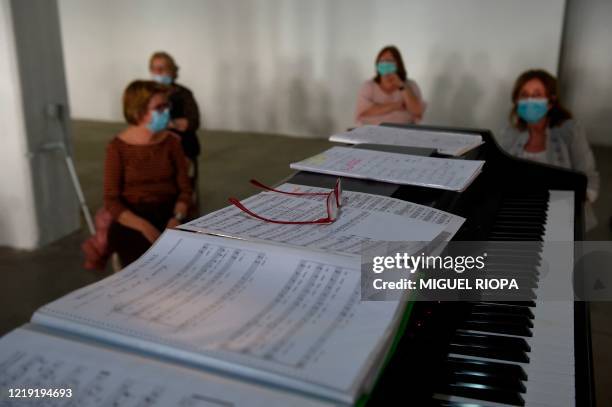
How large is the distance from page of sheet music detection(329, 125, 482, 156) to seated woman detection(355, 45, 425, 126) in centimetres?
217

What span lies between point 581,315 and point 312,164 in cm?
74

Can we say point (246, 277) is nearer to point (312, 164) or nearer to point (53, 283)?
point (312, 164)

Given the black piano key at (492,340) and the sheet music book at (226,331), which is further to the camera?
the black piano key at (492,340)

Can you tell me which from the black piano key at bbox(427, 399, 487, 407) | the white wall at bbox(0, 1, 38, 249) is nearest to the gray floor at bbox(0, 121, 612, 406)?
the white wall at bbox(0, 1, 38, 249)

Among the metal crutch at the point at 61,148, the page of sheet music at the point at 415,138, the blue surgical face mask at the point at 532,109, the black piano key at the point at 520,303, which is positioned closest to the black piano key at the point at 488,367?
the black piano key at the point at 520,303

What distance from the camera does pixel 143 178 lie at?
2.81m

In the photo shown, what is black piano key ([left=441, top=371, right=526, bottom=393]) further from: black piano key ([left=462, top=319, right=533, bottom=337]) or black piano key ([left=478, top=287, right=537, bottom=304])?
black piano key ([left=478, top=287, right=537, bottom=304])

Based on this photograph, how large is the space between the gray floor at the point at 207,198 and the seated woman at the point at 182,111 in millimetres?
521

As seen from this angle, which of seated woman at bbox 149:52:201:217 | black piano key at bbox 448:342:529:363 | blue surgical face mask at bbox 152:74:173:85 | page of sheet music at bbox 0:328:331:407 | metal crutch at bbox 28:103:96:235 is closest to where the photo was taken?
page of sheet music at bbox 0:328:331:407

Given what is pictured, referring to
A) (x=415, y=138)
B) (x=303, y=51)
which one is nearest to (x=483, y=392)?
(x=415, y=138)

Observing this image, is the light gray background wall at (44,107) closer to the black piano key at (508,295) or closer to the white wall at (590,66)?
the black piano key at (508,295)

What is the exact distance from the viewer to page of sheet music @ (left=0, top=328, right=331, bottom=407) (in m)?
0.66

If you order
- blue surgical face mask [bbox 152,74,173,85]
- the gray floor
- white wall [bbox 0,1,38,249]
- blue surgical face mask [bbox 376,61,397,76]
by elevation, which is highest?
blue surgical face mask [bbox 376,61,397,76]

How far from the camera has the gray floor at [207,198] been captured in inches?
111
